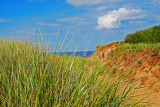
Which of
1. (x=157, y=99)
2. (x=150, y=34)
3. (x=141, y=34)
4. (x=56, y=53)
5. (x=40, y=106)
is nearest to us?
(x=40, y=106)

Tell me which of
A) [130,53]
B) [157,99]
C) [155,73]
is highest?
[130,53]

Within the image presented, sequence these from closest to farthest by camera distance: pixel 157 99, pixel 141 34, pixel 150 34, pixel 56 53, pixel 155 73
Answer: pixel 56 53
pixel 157 99
pixel 155 73
pixel 150 34
pixel 141 34

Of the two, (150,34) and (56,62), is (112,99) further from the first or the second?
(150,34)

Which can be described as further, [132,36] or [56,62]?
[132,36]

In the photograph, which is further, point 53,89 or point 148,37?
point 148,37

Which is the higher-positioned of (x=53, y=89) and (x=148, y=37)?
(x=148, y=37)

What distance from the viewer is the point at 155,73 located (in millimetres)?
7695

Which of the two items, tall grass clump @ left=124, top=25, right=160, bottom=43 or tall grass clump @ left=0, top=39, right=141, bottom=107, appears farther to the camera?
tall grass clump @ left=124, top=25, right=160, bottom=43

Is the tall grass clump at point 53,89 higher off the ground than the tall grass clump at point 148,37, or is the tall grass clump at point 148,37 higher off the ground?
the tall grass clump at point 148,37

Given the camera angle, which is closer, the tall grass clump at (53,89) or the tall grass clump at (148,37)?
the tall grass clump at (53,89)

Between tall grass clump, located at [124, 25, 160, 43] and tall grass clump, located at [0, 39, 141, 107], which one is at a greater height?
tall grass clump, located at [124, 25, 160, 43]

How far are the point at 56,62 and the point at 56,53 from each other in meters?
0.28

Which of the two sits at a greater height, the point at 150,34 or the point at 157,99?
the point at 150,34

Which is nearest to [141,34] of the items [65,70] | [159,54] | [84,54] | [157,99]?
[159,54]
